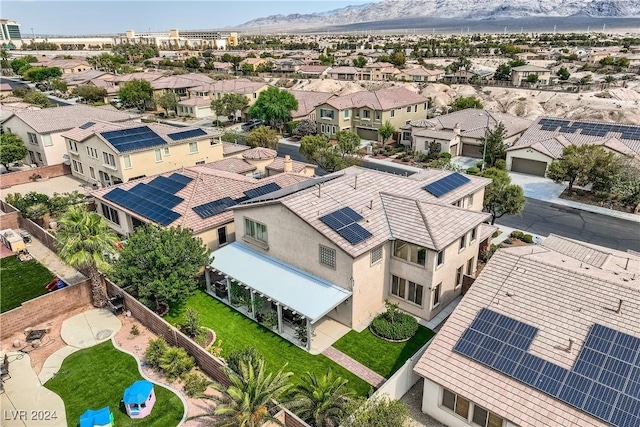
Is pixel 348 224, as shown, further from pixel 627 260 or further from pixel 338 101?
pixel 338 101

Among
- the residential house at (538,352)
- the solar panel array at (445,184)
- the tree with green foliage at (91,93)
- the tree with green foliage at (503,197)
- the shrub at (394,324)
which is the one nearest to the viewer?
the residential house at (538,352)

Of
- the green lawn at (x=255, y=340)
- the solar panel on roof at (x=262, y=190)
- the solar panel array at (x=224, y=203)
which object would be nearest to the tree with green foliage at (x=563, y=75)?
the solar panel on roof at (x=262, y=190)

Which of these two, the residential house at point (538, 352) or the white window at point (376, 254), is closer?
the residential house at point (538, 352)

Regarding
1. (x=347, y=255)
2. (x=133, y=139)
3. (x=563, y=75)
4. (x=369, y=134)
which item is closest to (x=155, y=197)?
(x=133, y=139)

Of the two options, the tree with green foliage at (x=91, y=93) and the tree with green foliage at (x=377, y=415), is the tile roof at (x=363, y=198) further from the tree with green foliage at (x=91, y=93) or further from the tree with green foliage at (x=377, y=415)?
the tree with green foliage at (x=91, y=93)

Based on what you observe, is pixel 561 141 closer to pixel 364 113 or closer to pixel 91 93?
pixel 364 113

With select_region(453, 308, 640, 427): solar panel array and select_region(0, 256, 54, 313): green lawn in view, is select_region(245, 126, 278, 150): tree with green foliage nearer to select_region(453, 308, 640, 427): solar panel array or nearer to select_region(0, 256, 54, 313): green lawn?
select_region(0, 256, 54, 313): green lawn

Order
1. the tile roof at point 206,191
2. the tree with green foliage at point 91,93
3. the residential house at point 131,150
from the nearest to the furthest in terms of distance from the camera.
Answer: the tile roof at point 206,191, the residential house at point 131,150, the tree with green foliage at point 91,93
